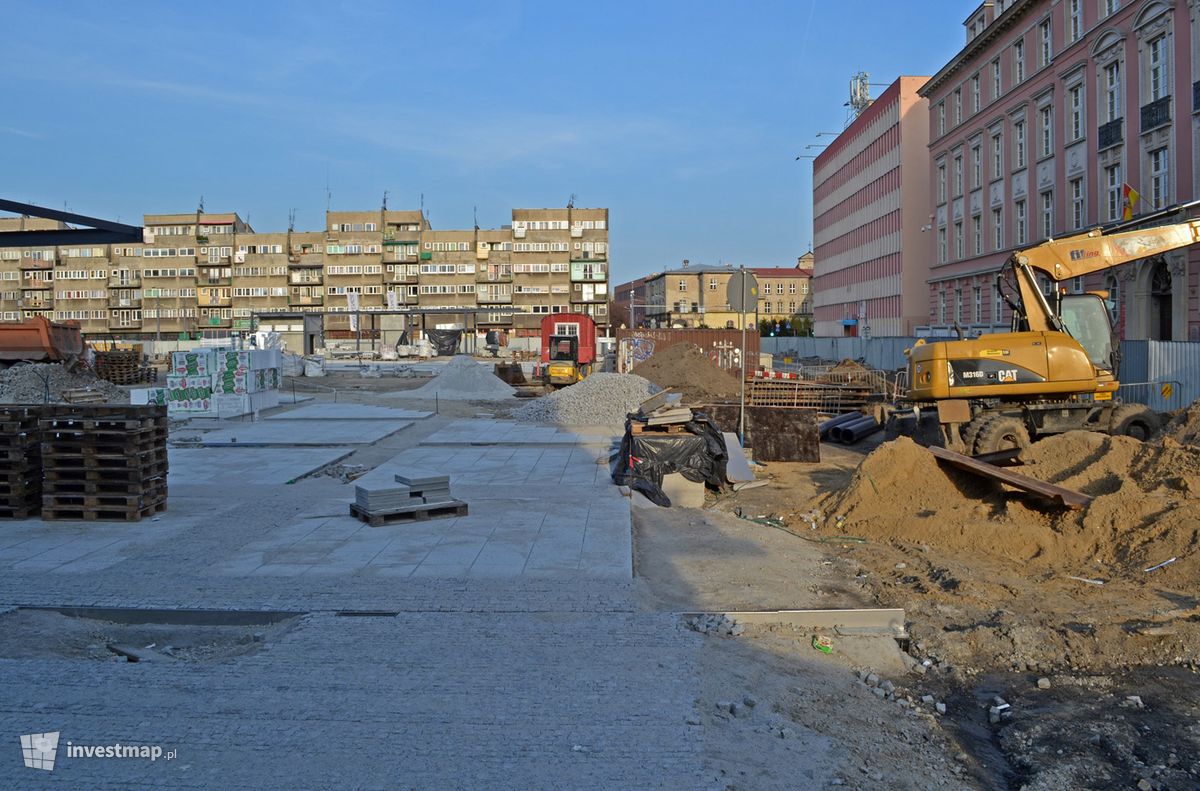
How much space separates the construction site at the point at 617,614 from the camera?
17.4ft

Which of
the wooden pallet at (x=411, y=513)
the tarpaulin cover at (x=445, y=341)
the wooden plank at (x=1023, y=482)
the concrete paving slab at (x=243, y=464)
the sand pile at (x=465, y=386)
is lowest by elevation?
the wooden pallet at (x=411, y=513)

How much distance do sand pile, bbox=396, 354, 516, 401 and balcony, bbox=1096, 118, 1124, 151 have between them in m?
23.2

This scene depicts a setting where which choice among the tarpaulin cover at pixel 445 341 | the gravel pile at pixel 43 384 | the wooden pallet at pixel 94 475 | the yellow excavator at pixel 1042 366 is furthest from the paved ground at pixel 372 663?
the tarpaulin cover at pixel 445 341

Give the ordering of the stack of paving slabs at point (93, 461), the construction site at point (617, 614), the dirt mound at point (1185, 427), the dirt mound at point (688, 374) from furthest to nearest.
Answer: the dirt mound at point (688, 374) < the dirt mound at point (1185, 427) < the stack of paving slabs at point (93, 461) < the construction site at point (617, 614)

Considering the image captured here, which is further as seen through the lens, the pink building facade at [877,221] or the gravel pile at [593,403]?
the pink building facade at [877,221]

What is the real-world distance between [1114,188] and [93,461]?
3414 cm

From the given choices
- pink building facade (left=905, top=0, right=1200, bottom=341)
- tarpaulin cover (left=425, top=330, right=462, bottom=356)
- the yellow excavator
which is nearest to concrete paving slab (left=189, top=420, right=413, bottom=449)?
the yellow excavator

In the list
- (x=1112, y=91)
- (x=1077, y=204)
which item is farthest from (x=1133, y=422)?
(x=1077, y=204)

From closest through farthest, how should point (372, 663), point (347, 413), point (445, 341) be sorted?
point (372, 663)
point (347, 413)
point (445, 341)

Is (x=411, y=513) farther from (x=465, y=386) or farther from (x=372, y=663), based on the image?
(x=465, y=386)

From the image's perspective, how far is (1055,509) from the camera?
10.9 meters

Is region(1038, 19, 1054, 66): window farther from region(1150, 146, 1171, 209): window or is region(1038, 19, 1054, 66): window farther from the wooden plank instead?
the wooden plank

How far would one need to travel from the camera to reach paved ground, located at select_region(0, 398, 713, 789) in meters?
5.00

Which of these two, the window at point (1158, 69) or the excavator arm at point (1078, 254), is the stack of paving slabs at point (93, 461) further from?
the window at point (1158, 69)
